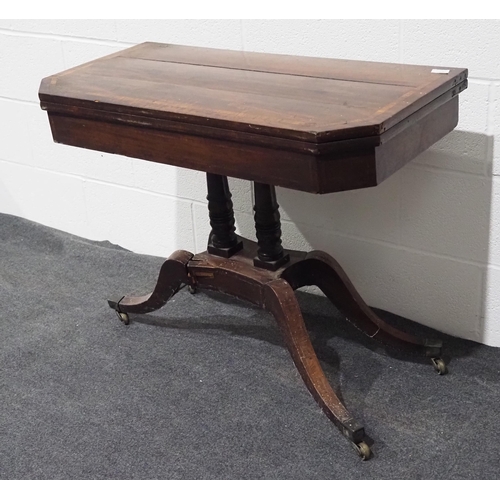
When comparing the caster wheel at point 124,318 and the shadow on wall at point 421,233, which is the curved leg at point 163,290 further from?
the shadow on wall at point 421,233

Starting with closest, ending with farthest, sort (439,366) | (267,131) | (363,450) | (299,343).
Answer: (267,131)
(363,450)
(299,343)
(439,366)

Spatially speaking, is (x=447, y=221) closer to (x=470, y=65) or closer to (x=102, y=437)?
(x=470, y=65)

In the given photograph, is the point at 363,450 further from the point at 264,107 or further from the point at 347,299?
the point at 264,107

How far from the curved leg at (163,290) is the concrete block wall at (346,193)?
0.36 m

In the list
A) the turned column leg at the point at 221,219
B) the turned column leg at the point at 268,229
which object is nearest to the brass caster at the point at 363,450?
the turned column leg at the point at 268,229

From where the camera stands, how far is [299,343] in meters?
1.89

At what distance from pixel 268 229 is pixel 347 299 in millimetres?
272

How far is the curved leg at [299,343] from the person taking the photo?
1831 mm

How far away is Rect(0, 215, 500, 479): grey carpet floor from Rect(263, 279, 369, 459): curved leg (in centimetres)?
7

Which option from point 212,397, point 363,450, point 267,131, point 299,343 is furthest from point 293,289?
point 267,131

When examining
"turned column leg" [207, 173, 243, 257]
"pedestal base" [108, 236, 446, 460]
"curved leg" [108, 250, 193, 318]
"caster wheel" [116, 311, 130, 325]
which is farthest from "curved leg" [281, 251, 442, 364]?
"caster wheel" [116, 311, 130, 325]

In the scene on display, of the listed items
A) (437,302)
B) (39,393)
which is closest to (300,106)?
(437,302)

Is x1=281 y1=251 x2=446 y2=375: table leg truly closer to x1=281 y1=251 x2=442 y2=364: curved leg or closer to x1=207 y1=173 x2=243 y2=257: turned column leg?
x1=281 y1=251 x2=442 y2=364: curved leg
